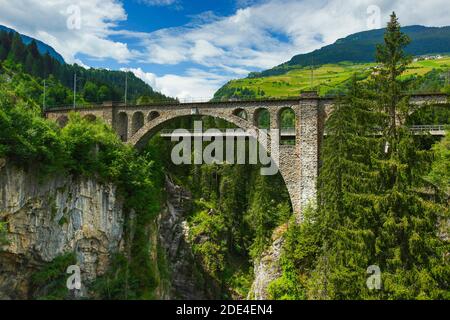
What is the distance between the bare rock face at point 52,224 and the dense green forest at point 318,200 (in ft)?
2.79

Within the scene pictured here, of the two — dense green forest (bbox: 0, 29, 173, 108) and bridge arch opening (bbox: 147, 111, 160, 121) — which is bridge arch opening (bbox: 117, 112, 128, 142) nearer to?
bridge arch opening (bbox: 147, 111, 160, 121)

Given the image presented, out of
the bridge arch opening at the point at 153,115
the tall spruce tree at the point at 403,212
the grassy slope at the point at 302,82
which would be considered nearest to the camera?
the tall spruce tree at the point at 403,212

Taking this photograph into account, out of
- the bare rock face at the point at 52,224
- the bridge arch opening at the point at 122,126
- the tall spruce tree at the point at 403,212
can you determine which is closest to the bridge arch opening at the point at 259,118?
the bare rock face at the point at 52,224

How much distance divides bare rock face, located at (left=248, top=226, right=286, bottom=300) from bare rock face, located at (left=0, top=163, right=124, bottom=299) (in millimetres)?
12531

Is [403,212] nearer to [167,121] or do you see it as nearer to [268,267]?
[268,267]

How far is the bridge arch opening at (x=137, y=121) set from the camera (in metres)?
39.6

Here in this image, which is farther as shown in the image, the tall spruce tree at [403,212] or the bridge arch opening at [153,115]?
the bridge arch opening at [153,115]

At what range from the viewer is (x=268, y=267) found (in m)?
30.1

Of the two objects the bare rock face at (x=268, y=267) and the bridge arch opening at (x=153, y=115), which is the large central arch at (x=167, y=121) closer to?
the bridge arch opening at (x=153, y=115)

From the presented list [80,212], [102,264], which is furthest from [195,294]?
[80,212]

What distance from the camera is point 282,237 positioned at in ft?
101
